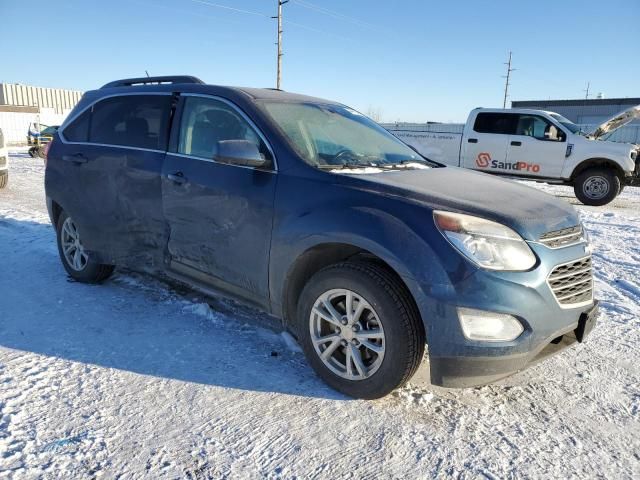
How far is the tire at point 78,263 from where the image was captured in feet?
14.5

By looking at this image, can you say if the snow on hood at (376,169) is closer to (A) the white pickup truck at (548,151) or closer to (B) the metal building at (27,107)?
(A) the white pickup truck at (548,151)

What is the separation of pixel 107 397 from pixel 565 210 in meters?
2.94

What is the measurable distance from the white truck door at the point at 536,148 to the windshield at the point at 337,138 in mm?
8566

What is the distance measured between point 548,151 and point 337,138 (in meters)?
9.46

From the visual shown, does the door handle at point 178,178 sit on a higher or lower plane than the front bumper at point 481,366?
higher

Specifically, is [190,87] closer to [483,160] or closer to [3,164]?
[3,164]

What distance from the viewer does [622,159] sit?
1065 centimetres

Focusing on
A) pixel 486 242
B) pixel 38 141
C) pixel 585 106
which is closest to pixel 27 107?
pixel 38 141

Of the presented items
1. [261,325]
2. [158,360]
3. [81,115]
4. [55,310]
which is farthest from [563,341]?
[81,115]

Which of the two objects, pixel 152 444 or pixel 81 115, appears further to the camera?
pixel 81 115

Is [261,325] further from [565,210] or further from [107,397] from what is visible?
[565,210]

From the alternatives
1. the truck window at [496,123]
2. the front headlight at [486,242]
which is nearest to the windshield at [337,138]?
the front headlight at [486,242]

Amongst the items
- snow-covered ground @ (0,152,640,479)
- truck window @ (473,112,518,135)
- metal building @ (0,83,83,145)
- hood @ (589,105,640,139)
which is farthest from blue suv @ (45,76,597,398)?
metal building @ (0,83,83,145)

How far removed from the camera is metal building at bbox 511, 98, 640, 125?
144 feet
